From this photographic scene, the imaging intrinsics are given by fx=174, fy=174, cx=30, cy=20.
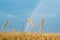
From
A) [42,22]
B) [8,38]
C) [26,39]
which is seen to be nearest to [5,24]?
[8,38]

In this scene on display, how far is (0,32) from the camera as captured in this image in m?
5.20

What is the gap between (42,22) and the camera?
4273 mm

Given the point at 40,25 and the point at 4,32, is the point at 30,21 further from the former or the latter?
the point at 4,32

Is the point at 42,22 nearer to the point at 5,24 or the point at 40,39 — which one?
the point at 40,39

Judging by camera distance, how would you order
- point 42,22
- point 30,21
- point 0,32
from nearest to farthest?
point 42,22 < point 30,21 < point 0,32

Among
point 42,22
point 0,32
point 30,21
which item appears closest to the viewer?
point 42,22

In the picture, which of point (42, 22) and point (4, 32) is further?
point (4, 32)

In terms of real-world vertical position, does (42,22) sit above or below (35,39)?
above

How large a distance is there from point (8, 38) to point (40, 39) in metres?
0.83

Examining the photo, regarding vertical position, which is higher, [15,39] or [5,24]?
[5,24]

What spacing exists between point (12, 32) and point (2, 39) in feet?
2.60

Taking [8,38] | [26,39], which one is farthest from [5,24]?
[26,39]

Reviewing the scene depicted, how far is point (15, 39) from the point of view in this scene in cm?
437

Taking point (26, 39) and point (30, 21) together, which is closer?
point (26, 39)
